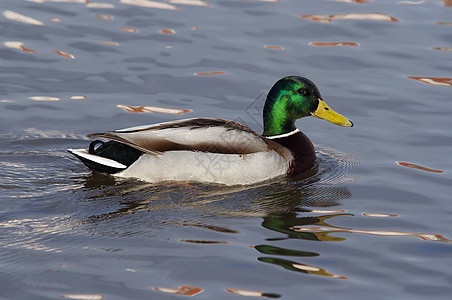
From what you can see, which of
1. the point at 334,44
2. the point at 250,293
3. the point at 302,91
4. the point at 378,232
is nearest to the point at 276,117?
the point at 302,91

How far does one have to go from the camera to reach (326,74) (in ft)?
33.5

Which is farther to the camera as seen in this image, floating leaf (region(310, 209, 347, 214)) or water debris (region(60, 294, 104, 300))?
floating leaf (region(310, 209, 347, 214))

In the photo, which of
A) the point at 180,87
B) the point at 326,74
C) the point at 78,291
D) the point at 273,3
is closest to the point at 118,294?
the point at 78,291

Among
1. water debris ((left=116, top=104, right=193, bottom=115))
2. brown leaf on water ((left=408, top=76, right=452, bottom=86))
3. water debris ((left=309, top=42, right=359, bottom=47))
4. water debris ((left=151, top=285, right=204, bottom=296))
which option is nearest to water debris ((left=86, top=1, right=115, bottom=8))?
water debris ((left=309, top=42, right=359, bottom=47))

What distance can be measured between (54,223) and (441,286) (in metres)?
2.90

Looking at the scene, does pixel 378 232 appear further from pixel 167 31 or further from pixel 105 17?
pixel 105 17

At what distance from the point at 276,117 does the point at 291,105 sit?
0.64 ft

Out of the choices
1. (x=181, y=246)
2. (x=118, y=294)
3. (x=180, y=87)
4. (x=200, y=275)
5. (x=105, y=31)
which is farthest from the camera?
(x=105, y=31)

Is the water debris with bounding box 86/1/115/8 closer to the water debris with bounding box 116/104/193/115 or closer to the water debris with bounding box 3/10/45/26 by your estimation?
the water debris with bounding box 3/10/45/26

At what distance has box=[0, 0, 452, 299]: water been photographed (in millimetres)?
5531

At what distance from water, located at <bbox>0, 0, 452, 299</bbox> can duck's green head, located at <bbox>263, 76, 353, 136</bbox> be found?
0.47 meters

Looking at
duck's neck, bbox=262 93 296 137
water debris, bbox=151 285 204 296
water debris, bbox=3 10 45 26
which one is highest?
water debris, bbox=3 10 45 26

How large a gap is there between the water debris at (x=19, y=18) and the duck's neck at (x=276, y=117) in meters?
4.61

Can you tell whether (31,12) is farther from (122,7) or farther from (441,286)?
(441,286)
